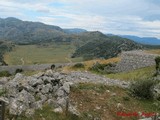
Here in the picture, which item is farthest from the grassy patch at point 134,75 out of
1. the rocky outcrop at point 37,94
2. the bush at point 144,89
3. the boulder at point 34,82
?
the boulder at point 34,82

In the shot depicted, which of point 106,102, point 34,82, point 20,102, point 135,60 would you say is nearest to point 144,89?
point 106,102

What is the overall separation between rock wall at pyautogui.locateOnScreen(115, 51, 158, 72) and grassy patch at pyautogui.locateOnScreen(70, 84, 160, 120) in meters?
25.3

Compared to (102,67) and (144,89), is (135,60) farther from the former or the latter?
(144,89)

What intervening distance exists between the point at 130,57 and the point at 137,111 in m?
31.5

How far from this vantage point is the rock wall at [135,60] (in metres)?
55.1

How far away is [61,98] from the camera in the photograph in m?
23.8

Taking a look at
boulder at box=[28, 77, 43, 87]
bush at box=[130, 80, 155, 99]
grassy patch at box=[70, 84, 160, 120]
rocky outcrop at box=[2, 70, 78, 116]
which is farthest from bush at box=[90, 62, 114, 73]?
boulder at box=[28, 77, 43, 87]

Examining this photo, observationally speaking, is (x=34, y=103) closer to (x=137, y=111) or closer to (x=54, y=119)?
(x=54, y=119)

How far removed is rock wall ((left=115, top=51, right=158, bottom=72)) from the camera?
2170 inches

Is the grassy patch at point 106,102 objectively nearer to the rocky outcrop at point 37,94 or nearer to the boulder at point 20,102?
the rocky outcrop at point 37,94

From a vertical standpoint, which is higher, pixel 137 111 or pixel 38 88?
pixel 38 88

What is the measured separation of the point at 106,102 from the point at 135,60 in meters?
31.3

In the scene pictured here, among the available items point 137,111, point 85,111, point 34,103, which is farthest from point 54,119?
point 137,111

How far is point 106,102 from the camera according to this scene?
87.4 ft
